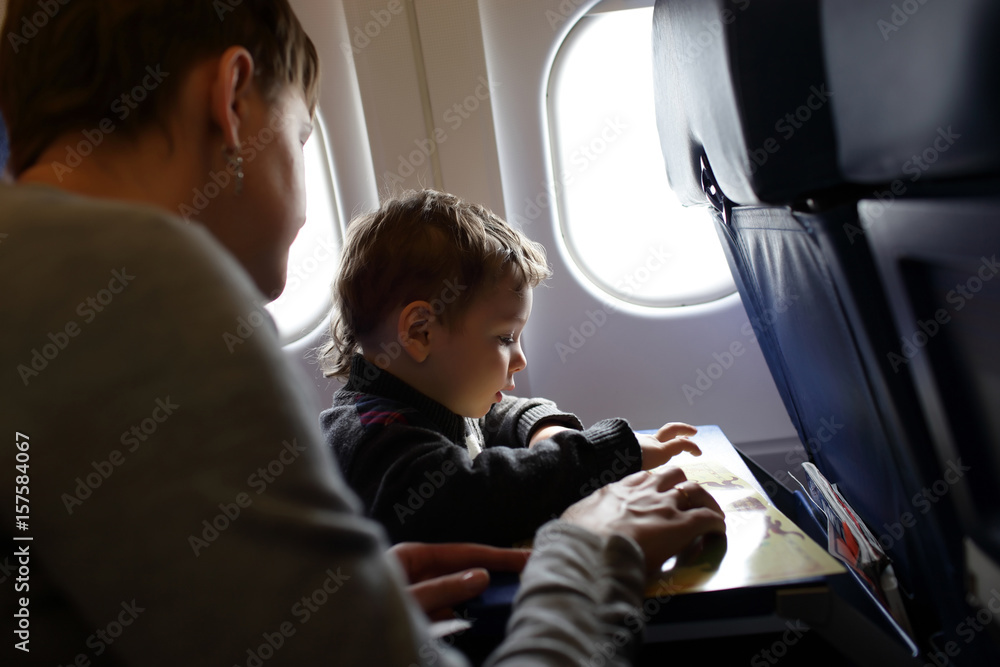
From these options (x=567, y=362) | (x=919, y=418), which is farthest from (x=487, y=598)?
(x=567, y=362)

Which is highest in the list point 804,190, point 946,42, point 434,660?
point 946,42

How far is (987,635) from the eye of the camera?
75cm

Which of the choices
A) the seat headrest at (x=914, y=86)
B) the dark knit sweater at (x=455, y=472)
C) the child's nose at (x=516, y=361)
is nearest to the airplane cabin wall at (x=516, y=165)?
the child's nose at (x=516, y=361)

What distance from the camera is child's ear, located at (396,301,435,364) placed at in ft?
4.34

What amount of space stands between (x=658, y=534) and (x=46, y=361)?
2.21ft

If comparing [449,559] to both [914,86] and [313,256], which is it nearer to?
[914,86]

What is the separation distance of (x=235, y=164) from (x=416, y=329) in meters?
0.59

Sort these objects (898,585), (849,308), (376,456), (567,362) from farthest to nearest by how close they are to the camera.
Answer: (567,362), (376,456), (898,585), (849,308)

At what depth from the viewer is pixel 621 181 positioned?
73.6 inches

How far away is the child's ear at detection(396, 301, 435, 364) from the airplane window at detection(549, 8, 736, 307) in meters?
0.67

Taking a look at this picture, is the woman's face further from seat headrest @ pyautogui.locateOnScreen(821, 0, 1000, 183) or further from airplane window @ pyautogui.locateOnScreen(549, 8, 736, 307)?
airplane window @ pyautogui.locateOnScreen(549, 8, 736, 307)

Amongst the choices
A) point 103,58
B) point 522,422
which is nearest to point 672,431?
point 522,422

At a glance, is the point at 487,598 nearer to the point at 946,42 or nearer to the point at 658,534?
the point at 658,534

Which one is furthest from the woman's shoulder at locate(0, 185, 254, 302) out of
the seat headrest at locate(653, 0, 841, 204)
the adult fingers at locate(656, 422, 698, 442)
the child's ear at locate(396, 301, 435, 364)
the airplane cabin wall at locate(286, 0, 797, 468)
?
the airplane cabin wall at locate(286, 0, 797, 468)
